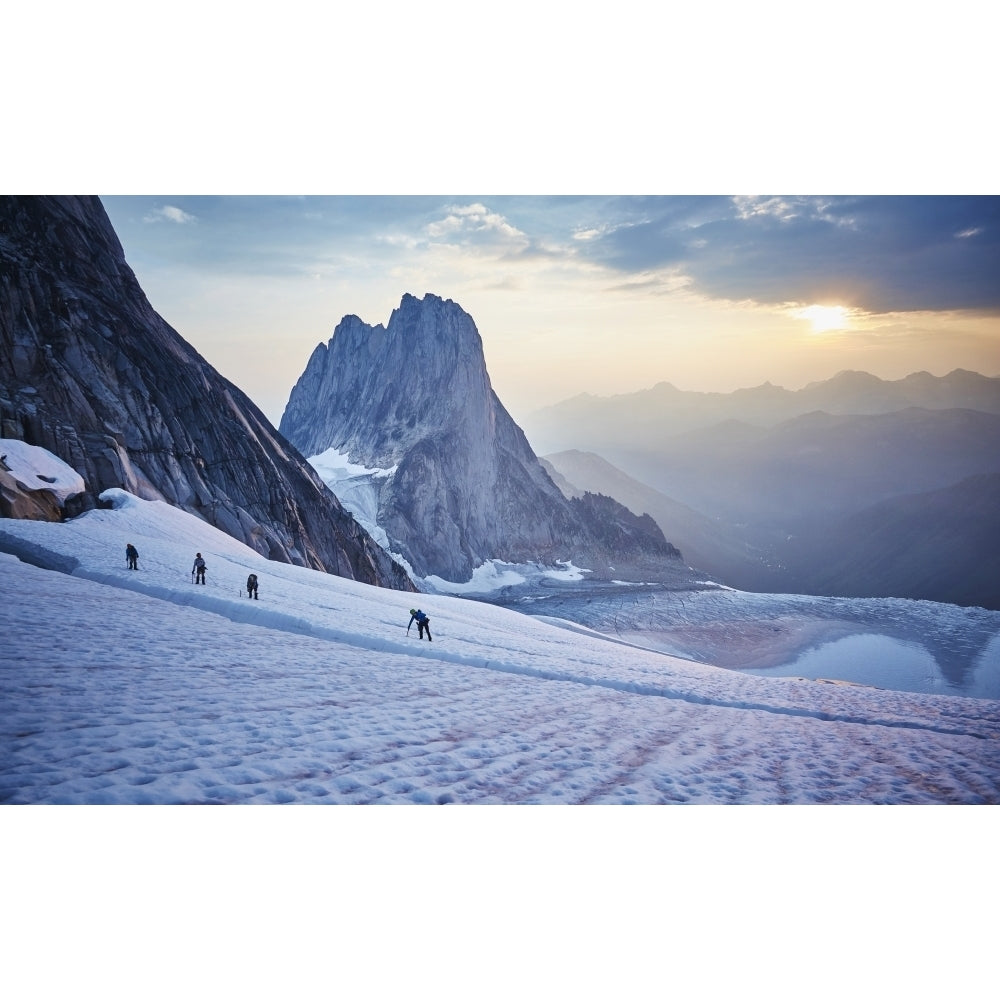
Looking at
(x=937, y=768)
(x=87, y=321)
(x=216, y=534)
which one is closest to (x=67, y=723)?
(x=937, y=768)

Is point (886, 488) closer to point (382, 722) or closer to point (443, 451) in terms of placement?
point (443, 451)

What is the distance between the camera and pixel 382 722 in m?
8.52

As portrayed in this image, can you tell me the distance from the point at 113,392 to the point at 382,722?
3700 cm

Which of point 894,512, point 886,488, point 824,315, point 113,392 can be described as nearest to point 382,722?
point 824,315

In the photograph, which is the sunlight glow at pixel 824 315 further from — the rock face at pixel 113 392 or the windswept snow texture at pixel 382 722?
the rock face at pixel 113 392

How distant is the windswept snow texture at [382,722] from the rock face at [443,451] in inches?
3339

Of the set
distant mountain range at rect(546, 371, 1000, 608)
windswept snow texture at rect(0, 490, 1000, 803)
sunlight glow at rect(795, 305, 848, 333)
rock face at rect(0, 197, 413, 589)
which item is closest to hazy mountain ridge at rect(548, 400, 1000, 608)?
distant mountain range at rect(546, 371, 1000, 608)

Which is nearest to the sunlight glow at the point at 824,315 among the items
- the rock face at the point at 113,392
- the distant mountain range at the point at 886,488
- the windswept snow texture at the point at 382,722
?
the distant mountain range at the point at 886,488

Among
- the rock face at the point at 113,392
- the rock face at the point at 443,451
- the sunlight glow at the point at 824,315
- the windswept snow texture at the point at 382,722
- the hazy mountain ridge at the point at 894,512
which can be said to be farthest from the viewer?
the rock face at the point at 443,451

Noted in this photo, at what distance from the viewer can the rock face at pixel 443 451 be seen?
345ft

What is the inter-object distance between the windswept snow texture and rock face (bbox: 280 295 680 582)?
84.8m

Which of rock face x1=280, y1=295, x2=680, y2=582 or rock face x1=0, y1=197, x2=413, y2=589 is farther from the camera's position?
rock face x1=280, y1=295, x2=680, y2=582

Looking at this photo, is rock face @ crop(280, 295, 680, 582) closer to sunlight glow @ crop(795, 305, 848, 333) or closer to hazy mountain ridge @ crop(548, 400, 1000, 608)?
hazy mountain ridge @ crop(548, 400, 1000, 608)

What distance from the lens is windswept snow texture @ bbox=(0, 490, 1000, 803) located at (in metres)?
6.70
